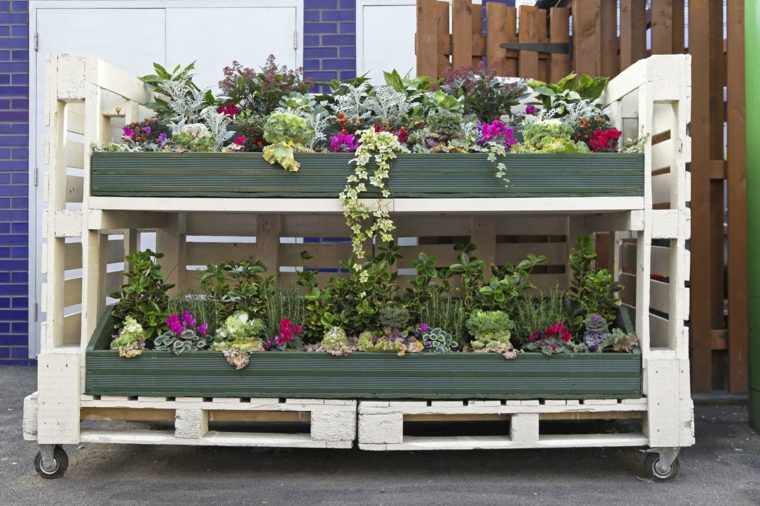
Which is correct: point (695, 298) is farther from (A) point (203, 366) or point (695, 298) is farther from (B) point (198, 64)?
(B) point (198, 64)

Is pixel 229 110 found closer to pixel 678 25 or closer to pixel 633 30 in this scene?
pixel 633 30

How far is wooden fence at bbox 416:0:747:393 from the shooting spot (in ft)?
16.8

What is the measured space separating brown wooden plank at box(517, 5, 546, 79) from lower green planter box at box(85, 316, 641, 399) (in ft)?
9.12

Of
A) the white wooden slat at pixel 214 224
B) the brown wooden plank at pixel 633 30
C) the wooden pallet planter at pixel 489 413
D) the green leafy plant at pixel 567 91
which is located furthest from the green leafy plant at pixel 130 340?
the brown wooden plank at pixel 633 30

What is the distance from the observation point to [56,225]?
3.67 meters

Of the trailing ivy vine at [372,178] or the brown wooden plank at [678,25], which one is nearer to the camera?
the trailing ivy vine at [372,178]

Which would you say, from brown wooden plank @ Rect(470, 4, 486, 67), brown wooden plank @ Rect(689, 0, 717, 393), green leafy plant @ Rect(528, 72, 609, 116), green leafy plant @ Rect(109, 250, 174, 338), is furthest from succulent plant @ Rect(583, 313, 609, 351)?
brown wooden plank @ Rect(470, 4, 486, 67)

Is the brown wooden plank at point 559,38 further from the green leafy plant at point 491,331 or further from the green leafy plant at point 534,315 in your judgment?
the green leafy plant at point 491,331

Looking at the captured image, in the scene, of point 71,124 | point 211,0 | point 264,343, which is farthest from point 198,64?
point 264,343

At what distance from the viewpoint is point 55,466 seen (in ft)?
12.4

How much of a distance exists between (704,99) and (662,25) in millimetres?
603

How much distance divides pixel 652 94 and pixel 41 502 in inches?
137

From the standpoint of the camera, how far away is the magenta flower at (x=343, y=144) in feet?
12.3

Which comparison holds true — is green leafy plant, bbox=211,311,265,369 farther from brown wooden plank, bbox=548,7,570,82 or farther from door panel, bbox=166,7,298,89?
brown wooden plank, bbox=548,7,570,82
